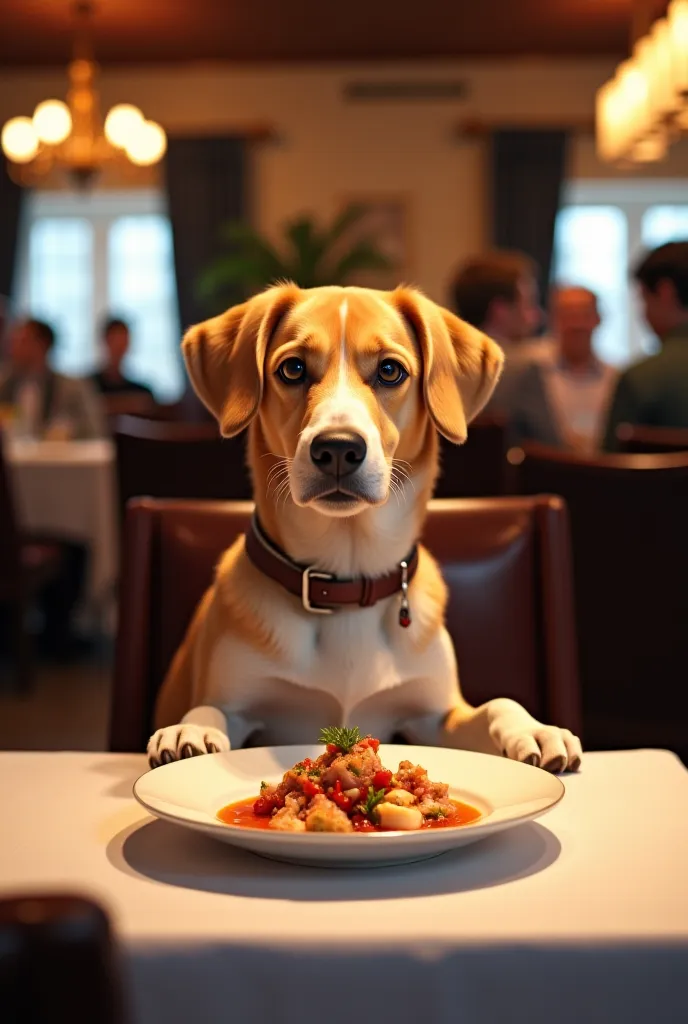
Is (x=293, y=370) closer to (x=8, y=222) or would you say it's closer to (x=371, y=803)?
(x=371, y=803)

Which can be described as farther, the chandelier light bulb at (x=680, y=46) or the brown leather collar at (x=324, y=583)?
the chandelier light bulb at (x=680, y=46)

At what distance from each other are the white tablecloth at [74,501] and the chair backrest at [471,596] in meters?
3.27

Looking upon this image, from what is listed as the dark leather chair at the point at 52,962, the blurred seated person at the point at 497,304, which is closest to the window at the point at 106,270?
the blurred seated person at the point at 497,304

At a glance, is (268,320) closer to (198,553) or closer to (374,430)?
(374,430)

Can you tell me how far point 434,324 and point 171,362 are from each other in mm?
8059

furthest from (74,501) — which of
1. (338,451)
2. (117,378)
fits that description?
(338,451)

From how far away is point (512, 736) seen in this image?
1152 millimetres

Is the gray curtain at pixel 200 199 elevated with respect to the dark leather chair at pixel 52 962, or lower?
elevated

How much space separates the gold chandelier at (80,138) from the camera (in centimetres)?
586

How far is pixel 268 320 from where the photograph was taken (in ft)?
4.35

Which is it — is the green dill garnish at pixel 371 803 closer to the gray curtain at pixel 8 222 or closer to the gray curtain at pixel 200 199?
the gray curtain at pixel 200 199

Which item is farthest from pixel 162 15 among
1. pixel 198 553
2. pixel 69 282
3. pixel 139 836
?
pixel 139 836

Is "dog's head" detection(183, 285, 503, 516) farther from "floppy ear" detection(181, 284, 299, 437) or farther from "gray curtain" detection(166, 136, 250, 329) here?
"gray curtain" detection(166, 136, 250, 329)

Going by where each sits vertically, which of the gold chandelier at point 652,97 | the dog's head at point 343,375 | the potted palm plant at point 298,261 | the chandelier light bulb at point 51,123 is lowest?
the dog's head at point 343,375
